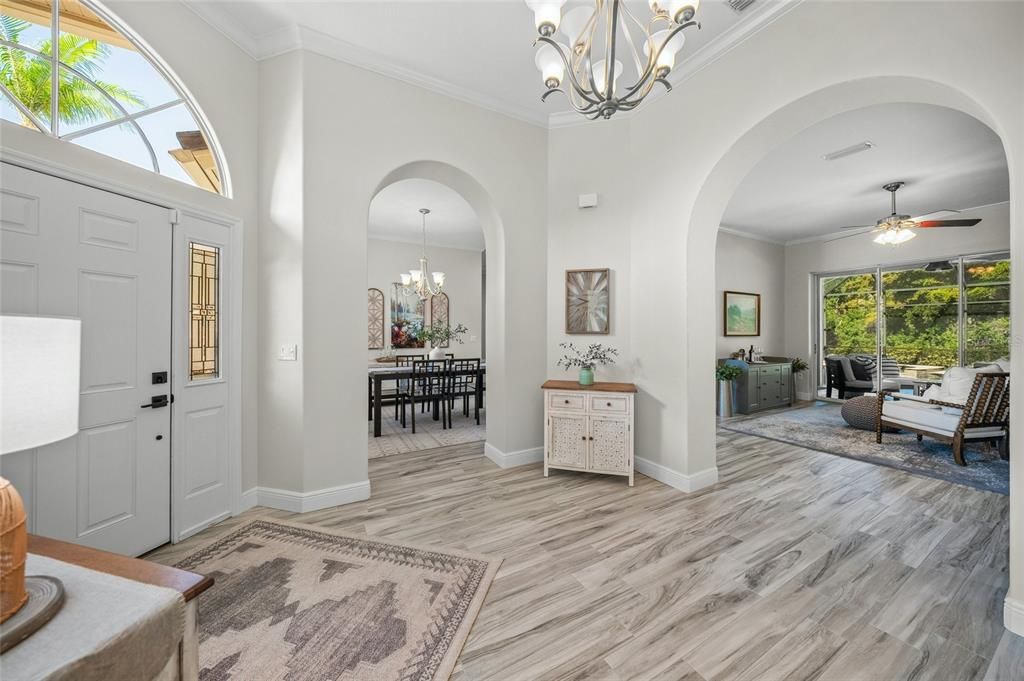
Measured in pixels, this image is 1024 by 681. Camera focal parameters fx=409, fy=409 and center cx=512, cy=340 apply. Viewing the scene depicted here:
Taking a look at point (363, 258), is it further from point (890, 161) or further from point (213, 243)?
point (890, 161)

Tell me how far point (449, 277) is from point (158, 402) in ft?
20.3

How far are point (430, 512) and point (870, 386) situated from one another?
Result: 7741mm

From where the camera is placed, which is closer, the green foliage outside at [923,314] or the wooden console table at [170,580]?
the wooden console table at [170,580]

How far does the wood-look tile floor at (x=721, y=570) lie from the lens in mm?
1664

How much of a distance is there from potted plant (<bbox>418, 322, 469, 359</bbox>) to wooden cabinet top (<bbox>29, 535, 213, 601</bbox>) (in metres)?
6.47

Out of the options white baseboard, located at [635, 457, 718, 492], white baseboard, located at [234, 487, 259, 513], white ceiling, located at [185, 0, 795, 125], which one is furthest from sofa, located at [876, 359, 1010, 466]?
white baseboard, located at [234, 487, 259, 513]

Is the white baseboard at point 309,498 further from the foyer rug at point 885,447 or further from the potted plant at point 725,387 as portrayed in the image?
the potted plant at point 725,387

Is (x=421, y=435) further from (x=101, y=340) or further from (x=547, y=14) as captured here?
(x=547, y=14)

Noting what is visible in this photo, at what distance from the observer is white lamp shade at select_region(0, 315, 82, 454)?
0.87 metres

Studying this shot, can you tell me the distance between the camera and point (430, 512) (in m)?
2.98

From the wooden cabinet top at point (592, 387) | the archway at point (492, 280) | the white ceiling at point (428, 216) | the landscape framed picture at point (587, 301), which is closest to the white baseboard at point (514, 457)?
the archway at point (492, 280)

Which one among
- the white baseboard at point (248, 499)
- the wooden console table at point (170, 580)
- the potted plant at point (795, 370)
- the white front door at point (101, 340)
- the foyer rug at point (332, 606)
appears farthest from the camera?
the potted plant at point (795, 370)

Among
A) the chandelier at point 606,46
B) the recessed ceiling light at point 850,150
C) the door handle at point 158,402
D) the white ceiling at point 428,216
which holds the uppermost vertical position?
the white ceiling at point 428,216

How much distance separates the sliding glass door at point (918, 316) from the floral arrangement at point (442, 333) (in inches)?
270
